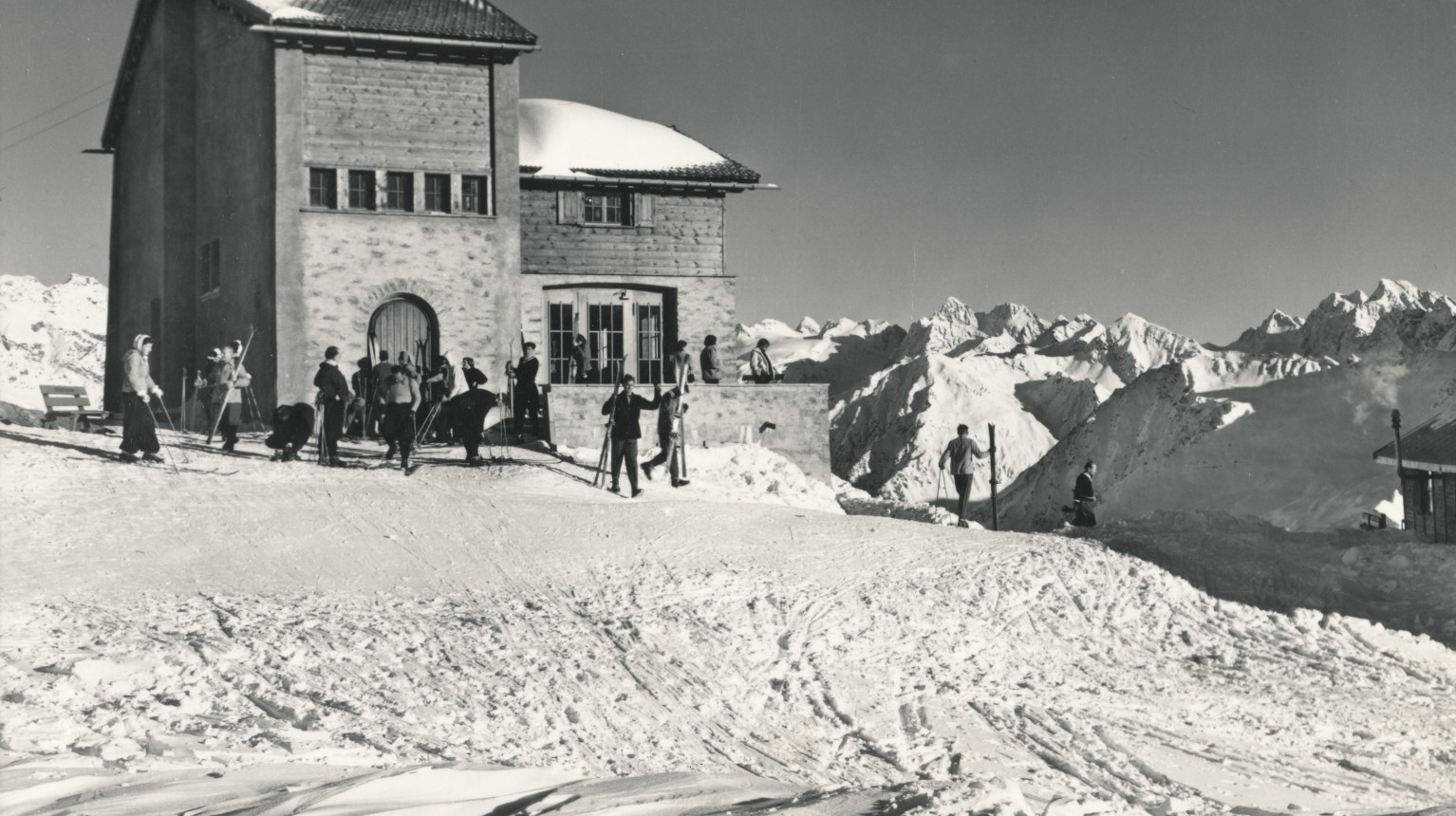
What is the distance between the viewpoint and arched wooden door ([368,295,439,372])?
83.3 ft

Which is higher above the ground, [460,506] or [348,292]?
[348,292]

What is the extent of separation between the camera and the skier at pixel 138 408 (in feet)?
53.1

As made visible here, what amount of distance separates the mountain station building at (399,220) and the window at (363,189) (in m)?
0.06

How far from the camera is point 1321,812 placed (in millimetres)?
7582

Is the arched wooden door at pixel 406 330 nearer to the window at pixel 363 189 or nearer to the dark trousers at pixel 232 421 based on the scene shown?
the window at pixel 363 189

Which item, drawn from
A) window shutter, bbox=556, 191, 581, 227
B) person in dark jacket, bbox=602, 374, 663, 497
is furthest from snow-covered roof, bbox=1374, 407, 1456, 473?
window shutter, bbox=556, 191, 581, 227

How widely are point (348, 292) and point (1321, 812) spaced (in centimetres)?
2108

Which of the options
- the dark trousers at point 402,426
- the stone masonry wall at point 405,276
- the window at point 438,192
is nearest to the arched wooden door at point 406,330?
the stone masonry wall at point 405,276

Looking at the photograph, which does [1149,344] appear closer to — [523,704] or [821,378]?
[821,378]

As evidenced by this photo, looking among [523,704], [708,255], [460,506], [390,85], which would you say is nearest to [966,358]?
[708,255]

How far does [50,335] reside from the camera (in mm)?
67062

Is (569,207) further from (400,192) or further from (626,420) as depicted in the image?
(626,420)

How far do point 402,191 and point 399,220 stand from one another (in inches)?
25.2

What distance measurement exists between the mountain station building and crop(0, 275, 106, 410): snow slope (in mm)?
25577
